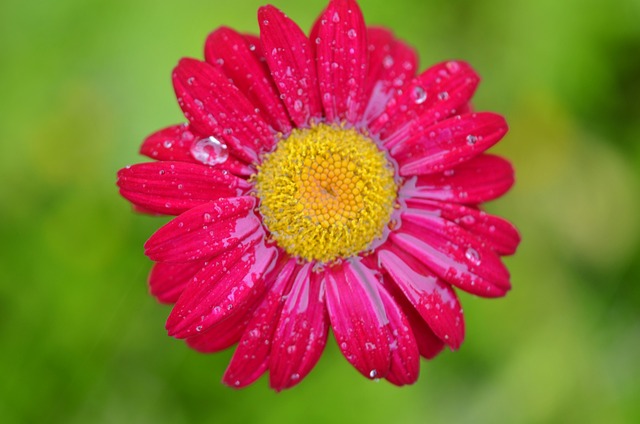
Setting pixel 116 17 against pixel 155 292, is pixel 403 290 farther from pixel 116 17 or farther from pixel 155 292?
pixel 116 17

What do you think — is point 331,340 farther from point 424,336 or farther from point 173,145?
point 173,145

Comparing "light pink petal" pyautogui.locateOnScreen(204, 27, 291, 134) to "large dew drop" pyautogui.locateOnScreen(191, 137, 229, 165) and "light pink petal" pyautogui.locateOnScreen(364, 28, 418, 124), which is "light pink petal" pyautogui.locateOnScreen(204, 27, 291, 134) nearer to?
"large dew drop" pyautogui.locateOnScreen(191, 137, 229, 165)

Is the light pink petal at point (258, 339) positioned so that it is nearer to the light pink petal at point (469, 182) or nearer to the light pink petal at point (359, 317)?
the light pink petal at point (359, 317)

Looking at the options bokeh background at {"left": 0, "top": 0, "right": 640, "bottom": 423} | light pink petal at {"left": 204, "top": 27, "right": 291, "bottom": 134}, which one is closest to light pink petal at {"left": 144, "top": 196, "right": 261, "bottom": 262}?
light pink petal at {"left": 204, "top": 27, "right": 291, "bottom": 134}

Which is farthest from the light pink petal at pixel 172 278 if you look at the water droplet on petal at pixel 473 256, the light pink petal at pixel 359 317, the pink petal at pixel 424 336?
the water droplet on petal at pixel 473 256

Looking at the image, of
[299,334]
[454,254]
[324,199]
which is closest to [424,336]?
[454,254]

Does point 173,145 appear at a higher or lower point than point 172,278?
higher

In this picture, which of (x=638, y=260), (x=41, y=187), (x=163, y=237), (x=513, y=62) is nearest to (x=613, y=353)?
(x=638, y=260)
